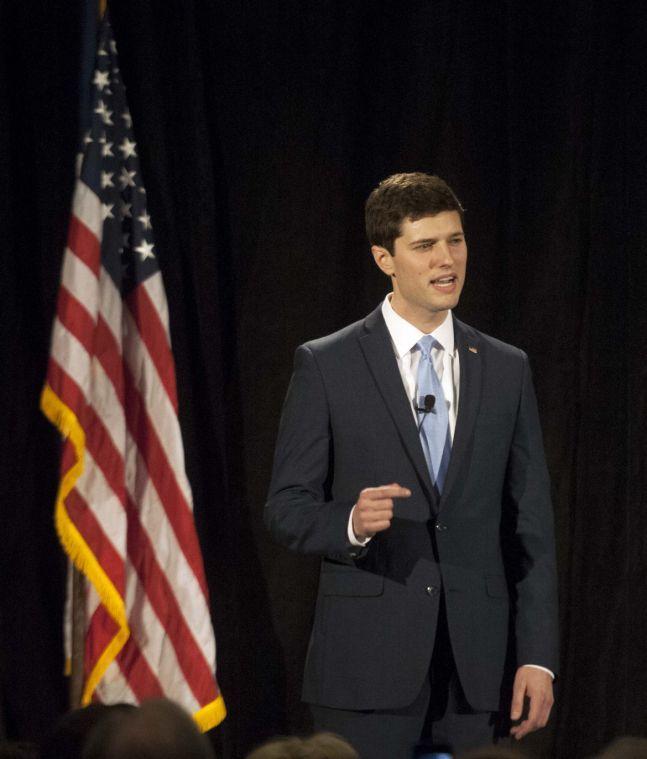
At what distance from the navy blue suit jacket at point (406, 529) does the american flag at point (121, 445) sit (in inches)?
35.3

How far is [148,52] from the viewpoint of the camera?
402 centimetres

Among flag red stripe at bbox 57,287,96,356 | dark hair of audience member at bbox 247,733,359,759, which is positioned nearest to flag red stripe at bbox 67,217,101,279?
flag red stripe at bbox 57,287,96,356

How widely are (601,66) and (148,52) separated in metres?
1.54

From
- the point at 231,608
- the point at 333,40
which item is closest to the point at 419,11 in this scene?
the point at 333,40

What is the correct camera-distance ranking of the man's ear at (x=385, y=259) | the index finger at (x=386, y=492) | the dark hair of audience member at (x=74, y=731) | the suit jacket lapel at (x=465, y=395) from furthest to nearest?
the man's ear at (x=385, y=259) → the suit jacket lapel at (x=465, y=395) → the index finger at (x=386, y=492) → the dark hair of audience member at (x=74, y=731)

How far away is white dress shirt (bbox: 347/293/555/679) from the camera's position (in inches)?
123

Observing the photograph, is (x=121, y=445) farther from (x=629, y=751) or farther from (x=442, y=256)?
(x=629, y=751)

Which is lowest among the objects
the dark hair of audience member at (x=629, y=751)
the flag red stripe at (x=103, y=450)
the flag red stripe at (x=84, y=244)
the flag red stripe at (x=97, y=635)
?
the flag red stripe at (x=97, y=635)

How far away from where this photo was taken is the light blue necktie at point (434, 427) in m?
3.05

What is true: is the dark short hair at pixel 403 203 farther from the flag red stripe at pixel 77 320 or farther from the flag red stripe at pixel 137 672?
the flag red stripe at pixel 137 672

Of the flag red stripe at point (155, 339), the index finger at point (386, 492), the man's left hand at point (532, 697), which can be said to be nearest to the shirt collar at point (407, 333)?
the index finger at point (386, 492)

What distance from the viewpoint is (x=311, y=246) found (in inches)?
167

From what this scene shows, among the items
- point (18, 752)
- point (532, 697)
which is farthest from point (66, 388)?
point (18, 752)

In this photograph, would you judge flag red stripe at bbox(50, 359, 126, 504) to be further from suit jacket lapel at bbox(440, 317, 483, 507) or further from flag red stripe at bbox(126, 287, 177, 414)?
suit jacket lapel at bbox(440, 317, 483, 507)
